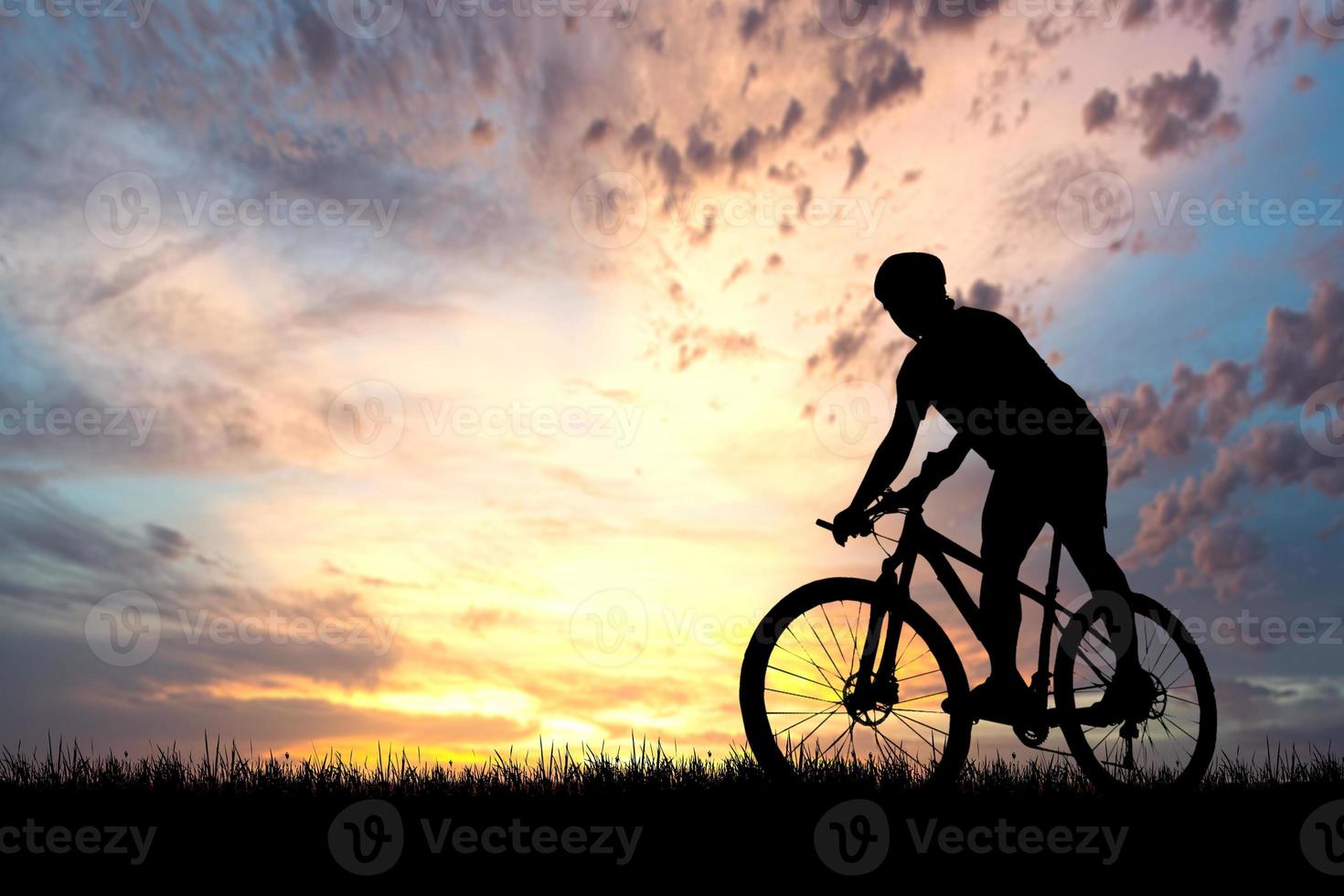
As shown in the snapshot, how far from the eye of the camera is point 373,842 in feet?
17.9

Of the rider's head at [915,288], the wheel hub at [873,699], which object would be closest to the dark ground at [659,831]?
the wheel hub at [873,699]

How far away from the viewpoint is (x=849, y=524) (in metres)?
6.66

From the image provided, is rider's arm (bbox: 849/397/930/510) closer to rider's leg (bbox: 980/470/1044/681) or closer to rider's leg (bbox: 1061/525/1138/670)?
rider's leg (bbox: 980/470/1044/681)

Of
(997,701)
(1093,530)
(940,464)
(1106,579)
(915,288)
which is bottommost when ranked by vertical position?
(997,701)

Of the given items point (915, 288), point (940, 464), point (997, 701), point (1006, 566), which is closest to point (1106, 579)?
point (1006, 566)

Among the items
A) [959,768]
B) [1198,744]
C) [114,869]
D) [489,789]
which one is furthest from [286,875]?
[1198,744]

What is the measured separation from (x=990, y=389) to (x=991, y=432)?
0.27 meters

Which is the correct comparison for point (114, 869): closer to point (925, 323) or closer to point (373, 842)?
point (373, 842)

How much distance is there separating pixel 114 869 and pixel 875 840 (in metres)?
3.78

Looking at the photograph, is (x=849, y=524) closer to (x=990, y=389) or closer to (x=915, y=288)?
(x=990, y=389)

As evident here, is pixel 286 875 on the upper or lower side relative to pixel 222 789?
lower

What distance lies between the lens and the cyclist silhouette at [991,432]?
22.1ft

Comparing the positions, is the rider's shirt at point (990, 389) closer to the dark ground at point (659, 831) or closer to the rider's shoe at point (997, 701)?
the rider's shoe at point (997, 701)

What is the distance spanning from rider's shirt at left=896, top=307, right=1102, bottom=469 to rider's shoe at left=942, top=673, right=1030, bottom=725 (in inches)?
54.5
